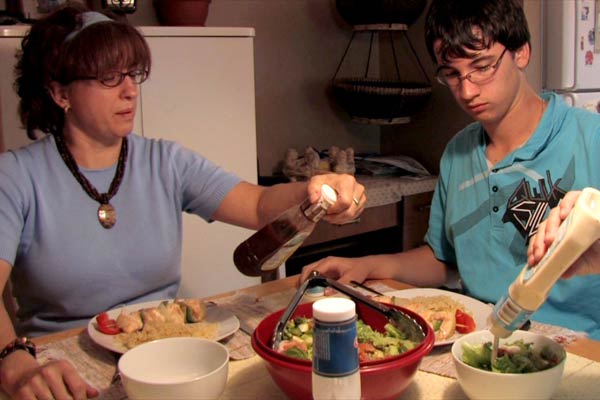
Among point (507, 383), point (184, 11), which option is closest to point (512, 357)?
point (507, 383)

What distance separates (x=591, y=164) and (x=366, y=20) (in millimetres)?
1771

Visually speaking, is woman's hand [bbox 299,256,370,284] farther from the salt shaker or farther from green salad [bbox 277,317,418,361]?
the salt shaker

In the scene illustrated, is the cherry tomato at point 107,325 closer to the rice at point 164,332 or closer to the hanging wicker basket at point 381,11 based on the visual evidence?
the rice at point 164,332

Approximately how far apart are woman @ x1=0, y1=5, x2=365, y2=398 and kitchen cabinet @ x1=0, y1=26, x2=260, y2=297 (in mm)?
693

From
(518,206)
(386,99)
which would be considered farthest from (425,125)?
(518,206)

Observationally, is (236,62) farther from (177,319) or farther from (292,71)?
(177,319)

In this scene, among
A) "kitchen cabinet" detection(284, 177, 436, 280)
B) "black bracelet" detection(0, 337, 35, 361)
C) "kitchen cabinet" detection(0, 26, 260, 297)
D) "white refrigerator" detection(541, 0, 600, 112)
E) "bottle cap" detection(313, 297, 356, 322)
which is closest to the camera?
"bottle cap" detection(313, 297, 356, 322)

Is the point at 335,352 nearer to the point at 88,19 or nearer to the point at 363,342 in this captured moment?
the point at 363,342

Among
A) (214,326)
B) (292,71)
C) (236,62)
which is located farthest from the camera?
(292,71)

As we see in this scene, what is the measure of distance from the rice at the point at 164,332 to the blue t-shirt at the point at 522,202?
0.65 metres

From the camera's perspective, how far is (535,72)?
2621 millimetres

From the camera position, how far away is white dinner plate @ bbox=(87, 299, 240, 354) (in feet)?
3.59

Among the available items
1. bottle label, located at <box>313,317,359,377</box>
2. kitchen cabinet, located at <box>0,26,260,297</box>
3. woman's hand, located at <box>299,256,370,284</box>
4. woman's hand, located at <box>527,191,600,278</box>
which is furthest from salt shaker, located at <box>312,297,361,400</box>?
kitchen cabinet, located at <box>0,26,260,297</box>

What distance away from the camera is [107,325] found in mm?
1162
